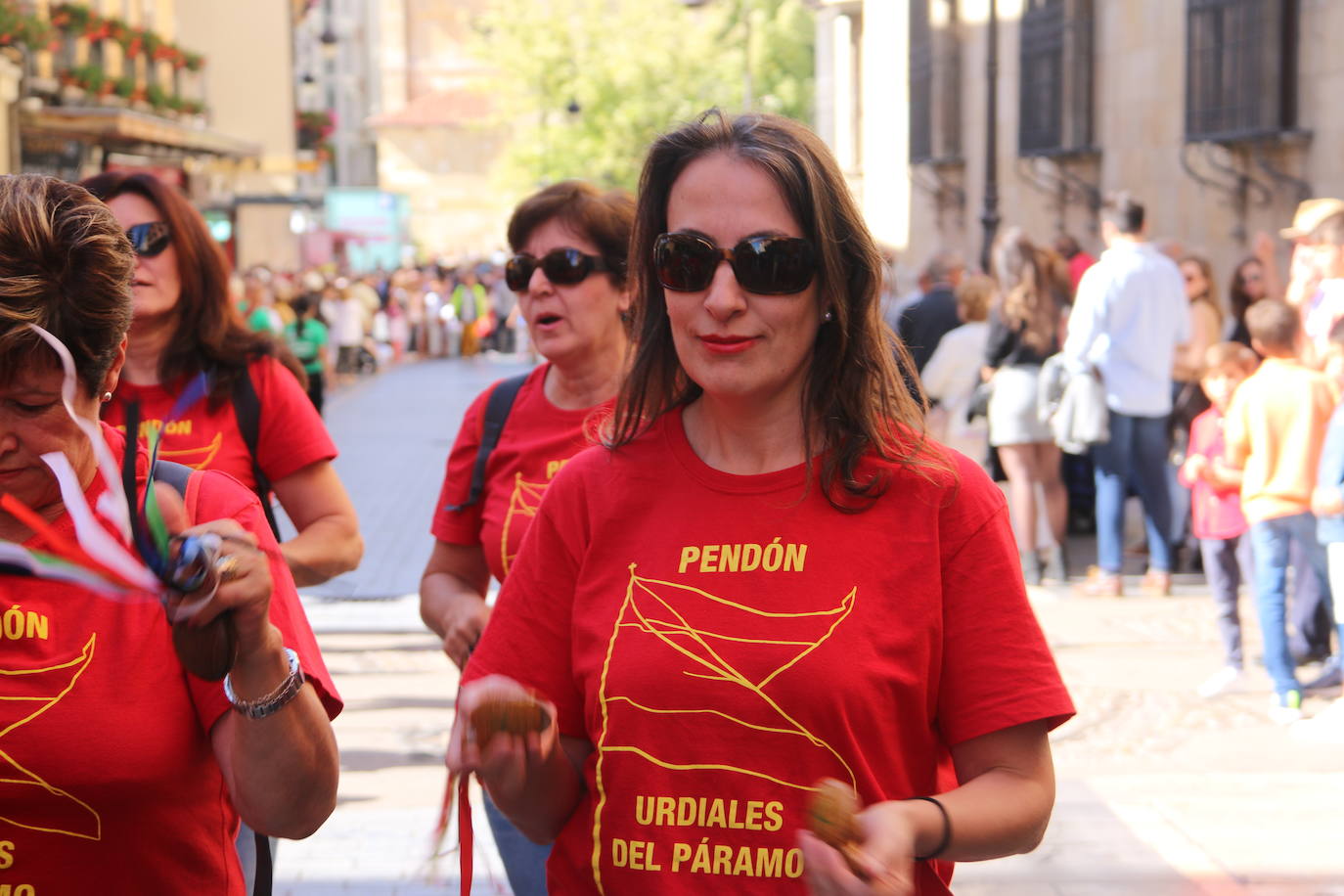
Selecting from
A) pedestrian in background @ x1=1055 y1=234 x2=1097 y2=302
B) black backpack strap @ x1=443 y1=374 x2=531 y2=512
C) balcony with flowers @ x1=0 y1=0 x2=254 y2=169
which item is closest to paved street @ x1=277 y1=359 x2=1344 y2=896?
black backpack strap @ x1=443 y1=374 x2=531 y2=512

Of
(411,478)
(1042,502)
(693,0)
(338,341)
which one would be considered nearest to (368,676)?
(1042,502)

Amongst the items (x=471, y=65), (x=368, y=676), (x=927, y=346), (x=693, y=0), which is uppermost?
(x=471, y=65)

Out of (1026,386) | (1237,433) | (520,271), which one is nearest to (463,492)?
(520,271)

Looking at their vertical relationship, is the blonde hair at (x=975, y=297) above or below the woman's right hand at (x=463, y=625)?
above

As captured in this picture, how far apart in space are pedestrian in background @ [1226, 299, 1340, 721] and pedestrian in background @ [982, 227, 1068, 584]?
249 centimetres

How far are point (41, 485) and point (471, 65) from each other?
97.2m

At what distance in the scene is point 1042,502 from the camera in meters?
10.2

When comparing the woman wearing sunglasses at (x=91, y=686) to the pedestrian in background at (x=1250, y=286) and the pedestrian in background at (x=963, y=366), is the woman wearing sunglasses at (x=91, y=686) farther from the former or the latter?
the pedestrian in background at (x=963, y=366)

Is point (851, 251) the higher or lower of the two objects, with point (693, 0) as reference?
lower

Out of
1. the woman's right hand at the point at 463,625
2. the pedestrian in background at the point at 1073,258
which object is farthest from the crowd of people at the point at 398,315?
the woman's right hand at the point at 463,625

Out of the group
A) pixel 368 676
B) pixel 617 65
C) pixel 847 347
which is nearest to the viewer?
pixel 847 347

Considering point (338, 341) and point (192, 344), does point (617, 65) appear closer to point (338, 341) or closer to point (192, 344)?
point (338, 341)

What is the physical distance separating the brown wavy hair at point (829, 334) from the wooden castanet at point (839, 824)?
1.40 ft

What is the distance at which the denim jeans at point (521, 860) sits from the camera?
351 cm
